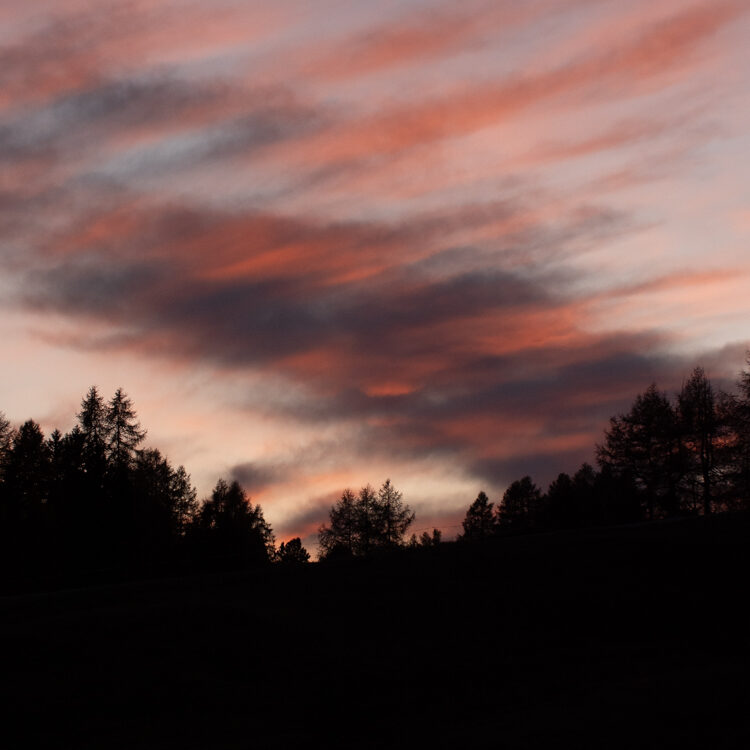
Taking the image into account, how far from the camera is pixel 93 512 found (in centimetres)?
7019

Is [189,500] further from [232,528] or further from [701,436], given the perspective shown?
[701,436]

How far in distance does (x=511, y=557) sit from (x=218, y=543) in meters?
33.5

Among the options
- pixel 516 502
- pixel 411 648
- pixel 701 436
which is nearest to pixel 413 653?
pixel 411 648

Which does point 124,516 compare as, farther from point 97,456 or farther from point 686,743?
point 686,743

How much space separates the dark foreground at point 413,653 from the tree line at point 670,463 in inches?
Answer: 1321

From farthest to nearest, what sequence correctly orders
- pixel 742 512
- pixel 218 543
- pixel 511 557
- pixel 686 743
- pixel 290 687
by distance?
pixel 218 543 → pixel 742 512 → pixel 511 557 → pixel 290 687 → pixel 686 743

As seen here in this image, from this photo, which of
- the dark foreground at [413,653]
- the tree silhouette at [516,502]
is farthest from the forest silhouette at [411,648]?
the tree silhouette at [516,502]

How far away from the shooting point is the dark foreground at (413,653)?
64.8ft

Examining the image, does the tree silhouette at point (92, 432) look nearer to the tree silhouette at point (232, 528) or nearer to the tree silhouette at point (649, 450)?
the tree silhouette at point (232, 528)

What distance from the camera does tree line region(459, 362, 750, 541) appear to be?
71000mm

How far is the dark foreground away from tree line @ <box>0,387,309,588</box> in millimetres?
18747

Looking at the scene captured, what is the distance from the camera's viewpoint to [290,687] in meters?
23.9

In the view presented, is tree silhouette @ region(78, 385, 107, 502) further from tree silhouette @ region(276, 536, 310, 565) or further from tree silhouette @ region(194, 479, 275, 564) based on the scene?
tree silhouette @ region(276, 536, 310, 565)

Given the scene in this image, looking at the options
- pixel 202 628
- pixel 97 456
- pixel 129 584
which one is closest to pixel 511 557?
pixel 202 628
